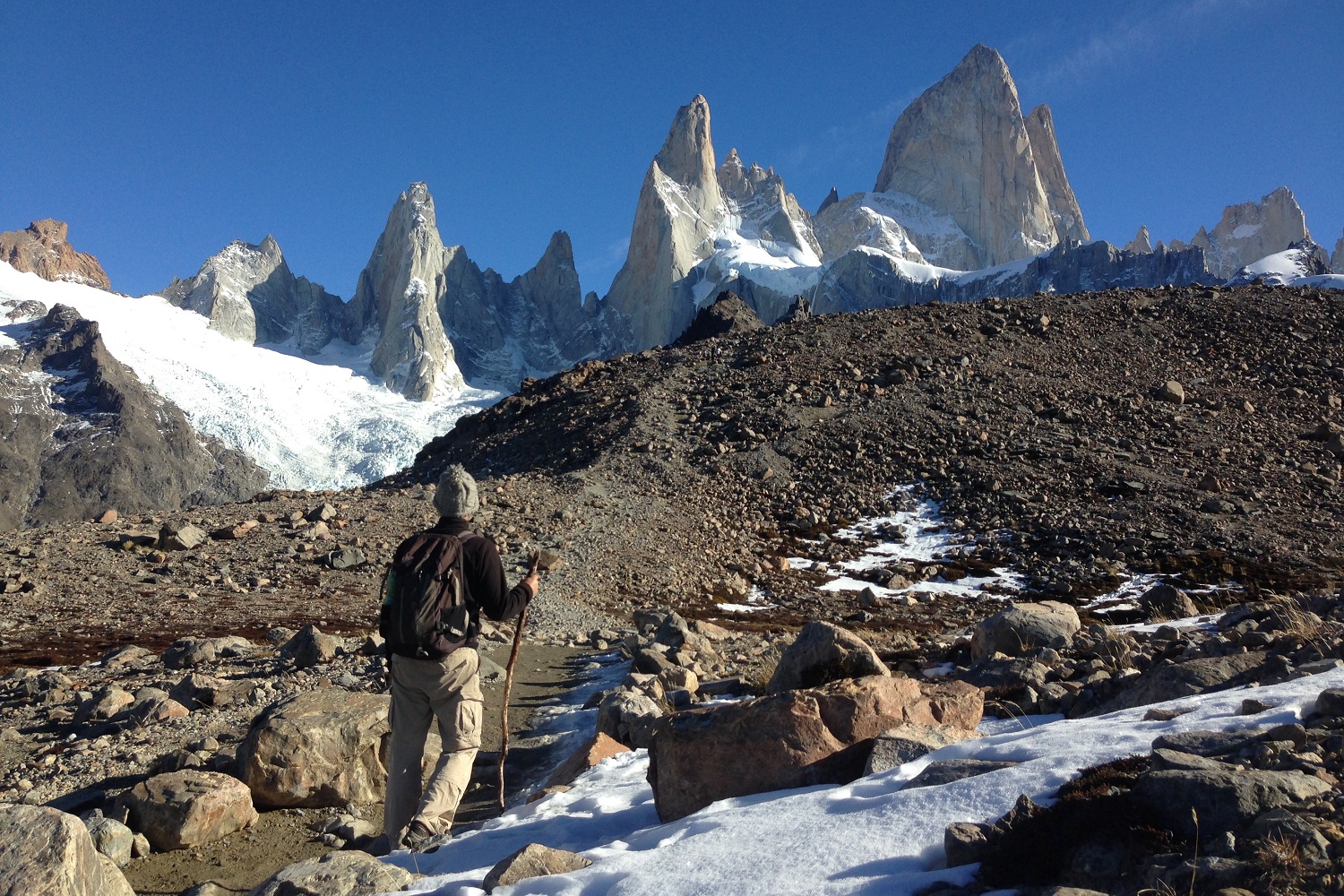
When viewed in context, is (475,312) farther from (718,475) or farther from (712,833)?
(712,833)

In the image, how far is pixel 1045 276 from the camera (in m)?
124

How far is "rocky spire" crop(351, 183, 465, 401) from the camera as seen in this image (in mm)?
137000

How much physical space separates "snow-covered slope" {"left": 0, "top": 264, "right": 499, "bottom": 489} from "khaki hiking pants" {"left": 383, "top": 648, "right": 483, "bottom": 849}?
102882 mm

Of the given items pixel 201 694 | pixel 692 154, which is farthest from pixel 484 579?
pixel 692 154

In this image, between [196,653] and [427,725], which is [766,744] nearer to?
[427,725]

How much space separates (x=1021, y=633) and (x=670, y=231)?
14682 cm

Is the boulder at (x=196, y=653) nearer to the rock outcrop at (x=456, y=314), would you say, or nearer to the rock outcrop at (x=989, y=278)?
the rock outcrop at (x=989, y=278)

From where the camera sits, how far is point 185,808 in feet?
17.3

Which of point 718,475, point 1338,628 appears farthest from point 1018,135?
point 1338,628

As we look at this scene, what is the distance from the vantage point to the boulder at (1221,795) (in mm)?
2824

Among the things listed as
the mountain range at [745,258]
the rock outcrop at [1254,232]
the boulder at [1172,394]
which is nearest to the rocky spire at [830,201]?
the mountain range at [745,258]

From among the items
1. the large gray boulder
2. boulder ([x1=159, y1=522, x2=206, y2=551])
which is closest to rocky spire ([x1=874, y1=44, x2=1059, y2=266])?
boulder ([x1=159, y1=522, x2=206, y2=551])

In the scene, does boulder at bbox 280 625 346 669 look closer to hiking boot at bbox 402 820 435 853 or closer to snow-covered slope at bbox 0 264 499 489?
hiking boot at bbox 402 820 435 853

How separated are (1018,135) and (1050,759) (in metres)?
198
